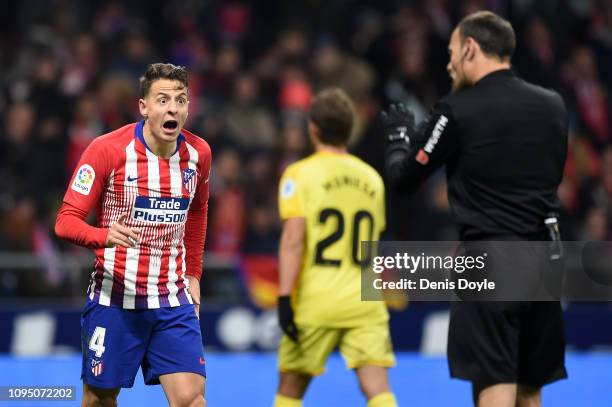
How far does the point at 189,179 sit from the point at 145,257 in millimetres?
381

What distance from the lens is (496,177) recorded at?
484 cm

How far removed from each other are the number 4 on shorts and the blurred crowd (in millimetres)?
5343

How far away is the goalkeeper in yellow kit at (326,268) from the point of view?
6.09 m

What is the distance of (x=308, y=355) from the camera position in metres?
6.10

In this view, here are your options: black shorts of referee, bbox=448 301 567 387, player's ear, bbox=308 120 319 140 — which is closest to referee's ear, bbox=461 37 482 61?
black shorts of referee, bbox=448 301 567 387

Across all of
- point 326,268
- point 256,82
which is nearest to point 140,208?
point 326,268

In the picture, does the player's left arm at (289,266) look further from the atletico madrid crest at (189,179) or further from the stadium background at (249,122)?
the stadium background at (249,122)

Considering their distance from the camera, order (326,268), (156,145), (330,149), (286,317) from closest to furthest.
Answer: (156,145), (286,317), (326,268), (330,149)

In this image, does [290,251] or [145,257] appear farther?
[290,251]

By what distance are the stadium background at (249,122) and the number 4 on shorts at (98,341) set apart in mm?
3103

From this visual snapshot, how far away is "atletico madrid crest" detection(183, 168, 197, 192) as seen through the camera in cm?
517

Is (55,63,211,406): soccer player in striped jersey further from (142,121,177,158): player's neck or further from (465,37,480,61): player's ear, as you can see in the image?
(465,37,480,61): player's ear

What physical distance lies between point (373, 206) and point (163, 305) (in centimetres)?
152

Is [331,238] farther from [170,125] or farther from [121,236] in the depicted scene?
[121,236]
